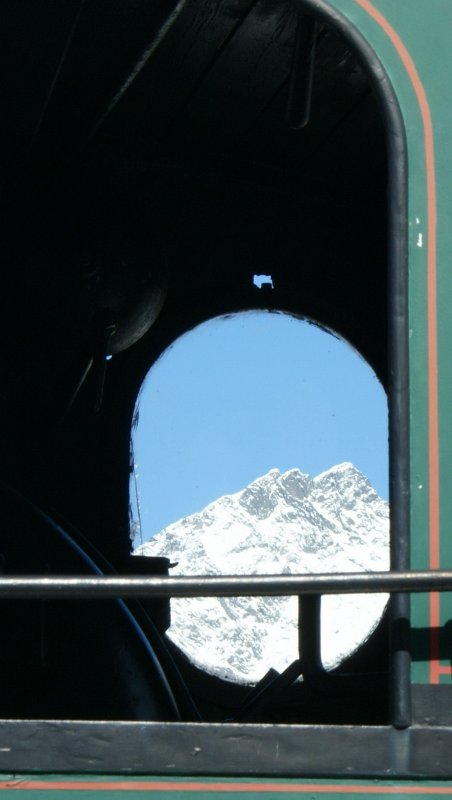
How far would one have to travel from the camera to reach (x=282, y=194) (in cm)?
426

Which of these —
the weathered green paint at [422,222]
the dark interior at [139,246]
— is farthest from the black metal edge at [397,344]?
Result: the dark interior at [139,246]

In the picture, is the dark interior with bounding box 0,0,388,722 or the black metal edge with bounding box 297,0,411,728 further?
the dark interior with bounding box 0,0,388,722

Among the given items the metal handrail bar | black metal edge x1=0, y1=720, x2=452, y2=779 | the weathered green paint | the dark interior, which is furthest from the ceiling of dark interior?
black metal edge x1=0, y1=720, x2=452, y2=779

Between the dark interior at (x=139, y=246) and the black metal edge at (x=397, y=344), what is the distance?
110 cm

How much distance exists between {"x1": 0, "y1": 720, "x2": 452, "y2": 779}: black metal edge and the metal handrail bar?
19cm

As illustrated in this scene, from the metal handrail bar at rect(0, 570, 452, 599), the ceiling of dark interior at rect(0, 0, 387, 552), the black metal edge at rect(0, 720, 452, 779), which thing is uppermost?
the ceiling of dark interior at rect(0, 0, 387, 552)

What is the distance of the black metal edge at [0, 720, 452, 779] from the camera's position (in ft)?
6.09

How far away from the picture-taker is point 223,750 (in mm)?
1863

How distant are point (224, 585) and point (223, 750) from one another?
241mm

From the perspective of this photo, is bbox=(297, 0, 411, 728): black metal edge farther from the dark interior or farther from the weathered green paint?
the dark interior

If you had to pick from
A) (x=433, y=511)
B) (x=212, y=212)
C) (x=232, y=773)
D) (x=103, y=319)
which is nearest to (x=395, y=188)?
(x=433, y=511)

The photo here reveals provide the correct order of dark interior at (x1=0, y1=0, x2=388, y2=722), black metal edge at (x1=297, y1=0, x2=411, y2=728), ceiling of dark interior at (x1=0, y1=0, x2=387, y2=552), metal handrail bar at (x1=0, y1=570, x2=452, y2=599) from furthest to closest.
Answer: ceiling of dark interior at (x1=0, y1=0, x2=387, y2=552) < dark interior at (x1=0, y1=0, x2=388, y2=722) < black metal edge at (x1=297, y1=0, x2=411, y2=728) < metal handrail bar at (x1=0, y1=570, x2=452, y2=599)

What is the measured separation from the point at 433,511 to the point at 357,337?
233 cm

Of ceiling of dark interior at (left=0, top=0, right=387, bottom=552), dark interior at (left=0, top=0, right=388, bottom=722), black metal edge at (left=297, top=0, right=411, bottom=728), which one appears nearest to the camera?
black metal edge at (left=297, top=0, right=411, bottom=728)
